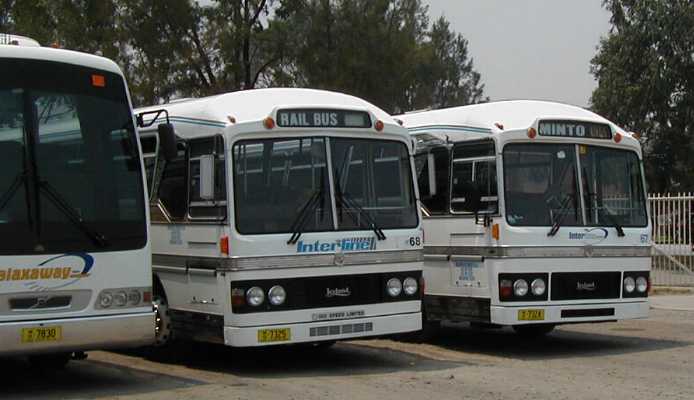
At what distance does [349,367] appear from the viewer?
41.0 feet

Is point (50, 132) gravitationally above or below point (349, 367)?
above

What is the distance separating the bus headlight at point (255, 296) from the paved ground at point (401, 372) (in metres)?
0.82

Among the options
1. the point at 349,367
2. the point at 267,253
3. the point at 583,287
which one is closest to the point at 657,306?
the point at 583,287

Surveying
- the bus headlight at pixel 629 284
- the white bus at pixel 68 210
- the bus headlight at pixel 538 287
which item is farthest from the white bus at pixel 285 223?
the bus headlight at pixel 629 284

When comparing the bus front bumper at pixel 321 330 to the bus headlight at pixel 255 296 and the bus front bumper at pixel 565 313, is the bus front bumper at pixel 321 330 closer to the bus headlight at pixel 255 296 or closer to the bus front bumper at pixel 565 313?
the bus headlight at pixel 255 296

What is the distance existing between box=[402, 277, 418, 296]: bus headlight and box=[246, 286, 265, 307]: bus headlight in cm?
183

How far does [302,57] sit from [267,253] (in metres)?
18.9

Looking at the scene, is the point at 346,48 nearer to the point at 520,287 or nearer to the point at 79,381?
the point at 520,287

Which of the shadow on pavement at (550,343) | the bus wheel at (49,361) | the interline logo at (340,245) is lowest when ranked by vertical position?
the shadow on pavement at (550,343)

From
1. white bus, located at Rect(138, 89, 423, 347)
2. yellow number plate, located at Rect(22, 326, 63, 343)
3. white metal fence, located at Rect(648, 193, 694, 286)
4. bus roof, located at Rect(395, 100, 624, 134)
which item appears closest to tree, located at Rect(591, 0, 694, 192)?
white metal fence, located at Rect(648, 193, 694, 286)

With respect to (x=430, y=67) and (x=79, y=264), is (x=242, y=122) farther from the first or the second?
(x=430, y=67)

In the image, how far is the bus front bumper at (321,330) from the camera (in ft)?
37.2

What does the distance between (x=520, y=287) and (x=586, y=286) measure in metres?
0.93

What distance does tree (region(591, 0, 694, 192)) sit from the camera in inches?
1405
